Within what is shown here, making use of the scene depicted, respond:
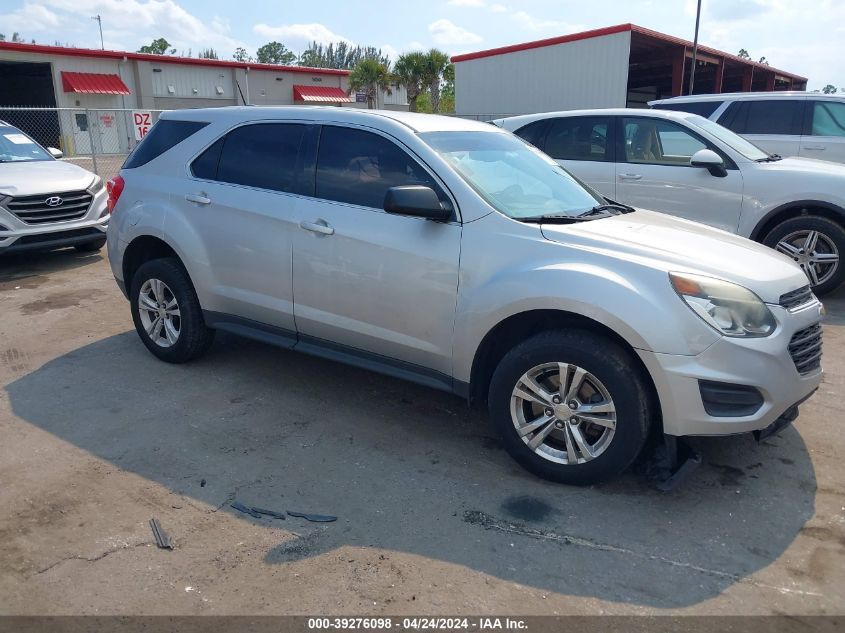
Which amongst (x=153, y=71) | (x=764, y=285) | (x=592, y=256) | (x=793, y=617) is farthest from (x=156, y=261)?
(x=153, y=71)

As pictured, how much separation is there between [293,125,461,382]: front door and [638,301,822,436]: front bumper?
118 cm

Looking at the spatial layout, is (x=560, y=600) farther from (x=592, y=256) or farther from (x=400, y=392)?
(x=400, y=392)

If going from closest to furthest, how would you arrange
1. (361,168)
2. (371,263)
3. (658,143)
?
(371,263) < (361,168) < (658,143)

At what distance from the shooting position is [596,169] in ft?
26.0

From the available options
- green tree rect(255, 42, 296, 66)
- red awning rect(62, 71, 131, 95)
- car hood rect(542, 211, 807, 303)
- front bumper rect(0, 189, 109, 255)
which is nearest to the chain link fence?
red awning rect(62, 71, 131, 95)

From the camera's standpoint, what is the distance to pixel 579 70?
24891 millimetres

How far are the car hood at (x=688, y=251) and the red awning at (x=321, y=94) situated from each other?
4457 cm

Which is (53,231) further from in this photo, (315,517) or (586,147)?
(315,517)

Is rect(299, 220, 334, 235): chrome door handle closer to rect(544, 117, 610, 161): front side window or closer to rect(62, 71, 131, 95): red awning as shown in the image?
rect(544, 117, 610, 161): front side window

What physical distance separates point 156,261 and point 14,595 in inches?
114

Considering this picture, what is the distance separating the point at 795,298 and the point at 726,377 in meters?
0.73

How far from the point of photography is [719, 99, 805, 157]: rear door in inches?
357

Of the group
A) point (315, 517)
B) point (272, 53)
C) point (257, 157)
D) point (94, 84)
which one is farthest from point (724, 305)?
point (272, 53)

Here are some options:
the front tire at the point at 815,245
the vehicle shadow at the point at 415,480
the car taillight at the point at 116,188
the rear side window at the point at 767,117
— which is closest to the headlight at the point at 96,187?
the car taillight at the point at 116,188
